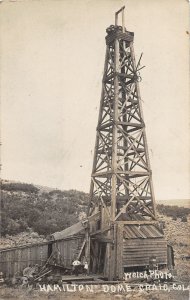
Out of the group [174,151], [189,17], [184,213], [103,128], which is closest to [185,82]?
[189,17]

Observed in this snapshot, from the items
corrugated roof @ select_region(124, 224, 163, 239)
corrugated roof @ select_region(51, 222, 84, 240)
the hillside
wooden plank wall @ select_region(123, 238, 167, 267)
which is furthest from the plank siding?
the hillside

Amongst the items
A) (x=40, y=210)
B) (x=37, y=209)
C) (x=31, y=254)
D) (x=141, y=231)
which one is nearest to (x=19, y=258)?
(x=31, y=254)

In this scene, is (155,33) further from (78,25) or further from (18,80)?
(18,80)

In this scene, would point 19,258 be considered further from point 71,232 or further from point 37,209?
point 37,209

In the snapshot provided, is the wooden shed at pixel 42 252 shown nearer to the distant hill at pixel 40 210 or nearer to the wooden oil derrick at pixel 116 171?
the wooden oil derrick at pixel 116 171

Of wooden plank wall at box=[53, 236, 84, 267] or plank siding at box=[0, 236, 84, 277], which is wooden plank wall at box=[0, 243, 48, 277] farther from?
wooden plank wall at box=[53, 236, 84, 267]

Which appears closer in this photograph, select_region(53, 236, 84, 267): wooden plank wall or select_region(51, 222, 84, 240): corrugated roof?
select_region(53, 236, 84, 267): wooden plank wall
